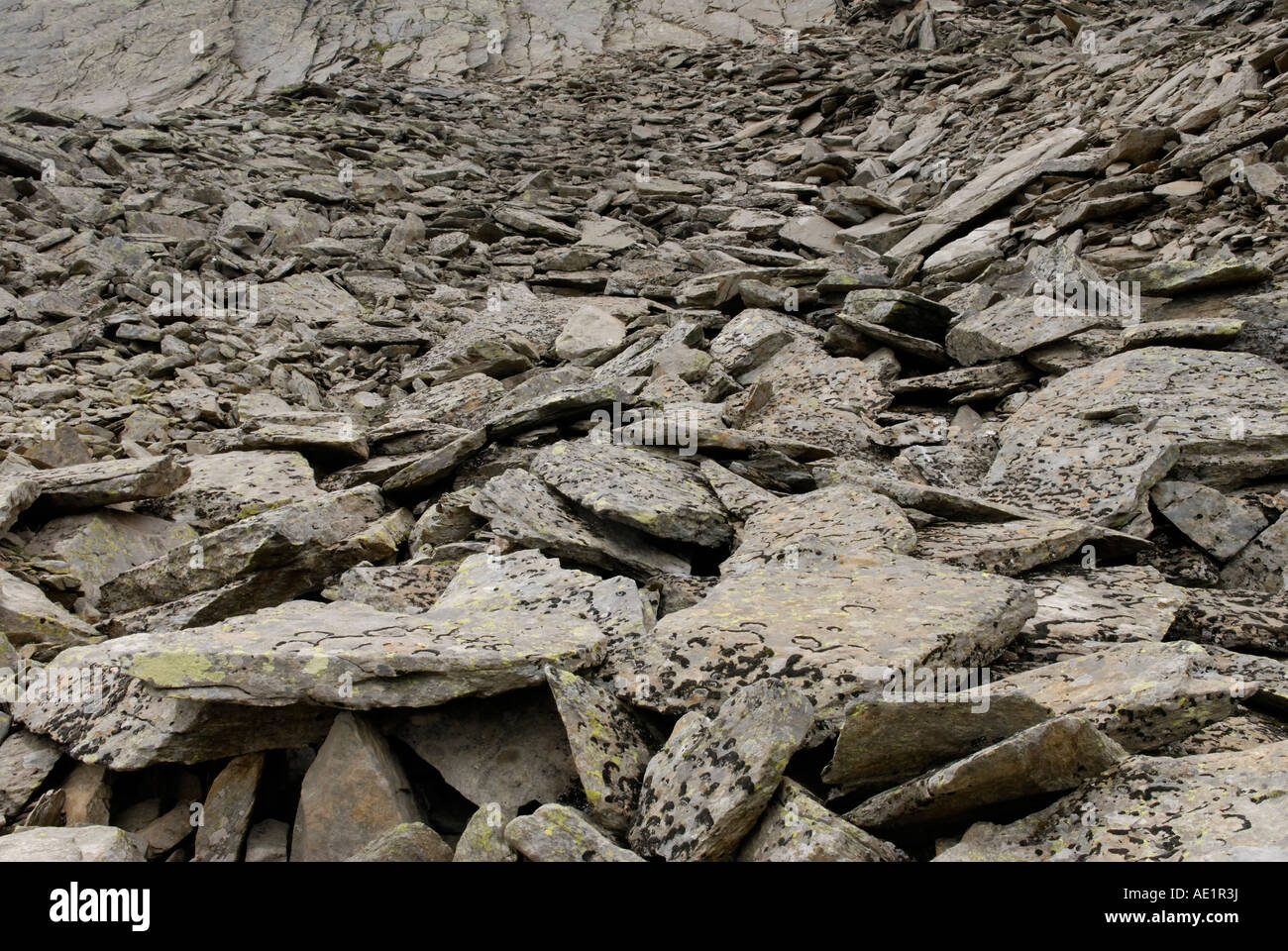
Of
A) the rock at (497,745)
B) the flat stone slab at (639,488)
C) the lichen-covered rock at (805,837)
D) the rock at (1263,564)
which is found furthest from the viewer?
the flat stone slab at (639,488)

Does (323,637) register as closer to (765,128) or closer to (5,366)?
(5,366)

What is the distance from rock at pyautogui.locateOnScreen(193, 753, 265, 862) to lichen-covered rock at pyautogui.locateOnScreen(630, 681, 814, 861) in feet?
6.85

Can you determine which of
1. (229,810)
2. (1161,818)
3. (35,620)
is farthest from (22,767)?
(1161,818)

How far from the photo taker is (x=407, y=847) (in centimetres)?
369

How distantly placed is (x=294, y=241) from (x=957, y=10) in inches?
1017

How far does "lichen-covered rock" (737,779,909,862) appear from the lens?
324 cm

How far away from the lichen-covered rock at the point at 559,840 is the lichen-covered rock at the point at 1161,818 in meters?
1.39

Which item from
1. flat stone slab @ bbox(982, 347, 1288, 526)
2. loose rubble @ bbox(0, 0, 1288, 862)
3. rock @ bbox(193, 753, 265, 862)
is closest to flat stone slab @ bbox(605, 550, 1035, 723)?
loose rubble @ bbox(0, 0, 1288, 862)

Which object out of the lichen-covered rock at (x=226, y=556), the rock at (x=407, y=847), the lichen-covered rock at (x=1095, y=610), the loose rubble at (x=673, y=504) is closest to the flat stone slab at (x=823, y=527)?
the loose rubble at (x=673, y=504)

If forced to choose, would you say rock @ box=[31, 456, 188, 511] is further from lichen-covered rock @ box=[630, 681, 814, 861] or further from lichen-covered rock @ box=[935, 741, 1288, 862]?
lichen-covered rock @ box=[935, 741, 1288, 862]

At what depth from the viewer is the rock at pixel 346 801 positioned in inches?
162

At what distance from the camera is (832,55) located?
31.0 metres

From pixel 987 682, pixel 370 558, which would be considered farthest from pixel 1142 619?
pixel 370 558

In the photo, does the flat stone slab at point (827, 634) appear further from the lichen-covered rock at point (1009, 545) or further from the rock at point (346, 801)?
the rock at point (346, 801)
